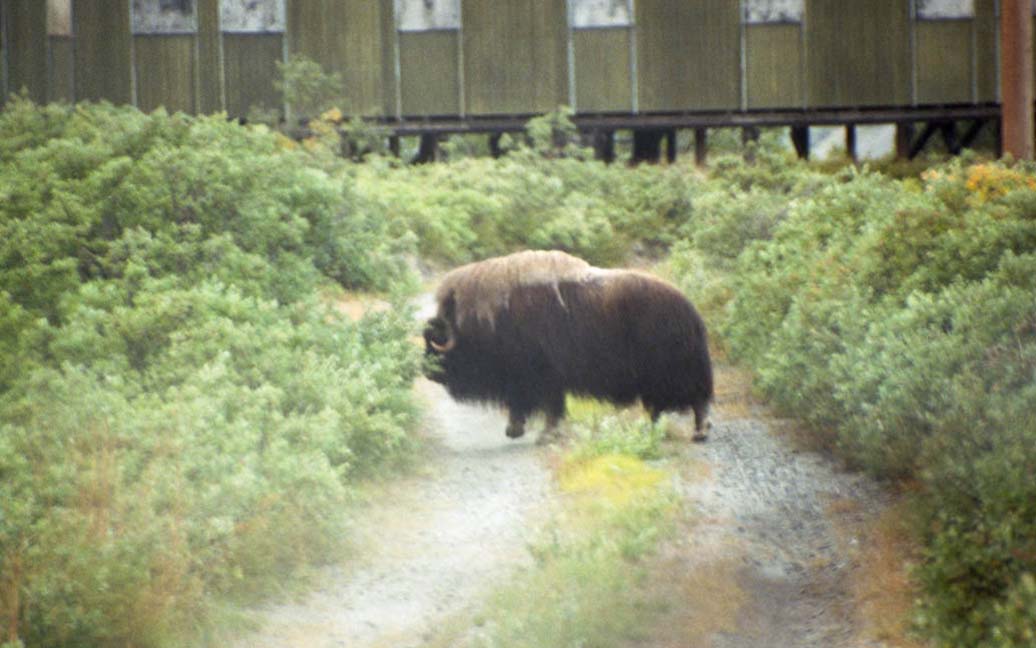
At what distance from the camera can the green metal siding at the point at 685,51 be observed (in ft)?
87.9

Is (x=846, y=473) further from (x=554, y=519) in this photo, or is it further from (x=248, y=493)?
(x=248, y=493)

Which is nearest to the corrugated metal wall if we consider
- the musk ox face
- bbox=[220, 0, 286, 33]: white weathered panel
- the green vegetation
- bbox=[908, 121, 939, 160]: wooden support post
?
bbox=[220, 0, 286, 33]: white weathered panel

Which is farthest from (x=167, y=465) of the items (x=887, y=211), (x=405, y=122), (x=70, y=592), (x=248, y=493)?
(x=405, y=122)

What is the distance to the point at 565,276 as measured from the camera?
36.3 feet

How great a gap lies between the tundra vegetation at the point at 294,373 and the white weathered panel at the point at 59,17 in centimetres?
1273

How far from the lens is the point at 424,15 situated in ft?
A: 87.7

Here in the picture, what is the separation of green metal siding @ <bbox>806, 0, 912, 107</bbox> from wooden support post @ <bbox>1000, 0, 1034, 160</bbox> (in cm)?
924

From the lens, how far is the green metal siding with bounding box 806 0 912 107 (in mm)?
27078

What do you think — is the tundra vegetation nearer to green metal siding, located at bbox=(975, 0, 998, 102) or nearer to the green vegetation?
the green vegetation

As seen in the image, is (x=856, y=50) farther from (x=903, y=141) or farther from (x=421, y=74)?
(x=421, y=74)

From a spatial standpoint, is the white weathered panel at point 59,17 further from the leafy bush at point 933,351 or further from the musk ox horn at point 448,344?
the musk ox horn at point 448,344

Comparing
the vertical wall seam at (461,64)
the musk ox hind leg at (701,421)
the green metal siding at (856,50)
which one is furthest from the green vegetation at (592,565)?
the green metal siding at (856,50)

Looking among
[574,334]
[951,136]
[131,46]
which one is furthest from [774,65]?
[574,334]

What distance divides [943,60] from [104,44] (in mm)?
15481
